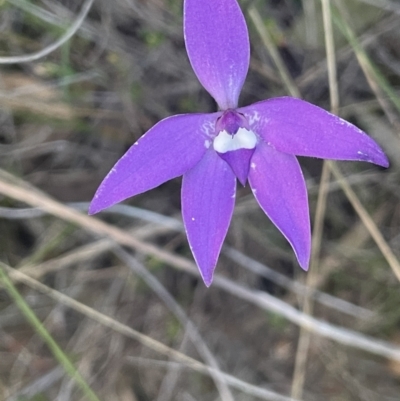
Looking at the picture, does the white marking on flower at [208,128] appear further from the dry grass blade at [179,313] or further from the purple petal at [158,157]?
the dry grass blade at [179,313]

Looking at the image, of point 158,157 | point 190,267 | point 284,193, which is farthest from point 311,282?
point 158,157

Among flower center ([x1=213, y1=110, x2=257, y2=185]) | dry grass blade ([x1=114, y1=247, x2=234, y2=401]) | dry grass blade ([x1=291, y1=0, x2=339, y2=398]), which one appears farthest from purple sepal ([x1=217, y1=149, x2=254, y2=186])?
dry grass blade ([x1=114, y1=247, x2=234, y2=401])

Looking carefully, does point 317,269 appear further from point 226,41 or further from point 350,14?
point 226,41

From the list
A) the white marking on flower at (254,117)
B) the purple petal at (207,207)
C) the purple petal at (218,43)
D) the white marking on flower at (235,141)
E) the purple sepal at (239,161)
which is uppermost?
the purple petal at (218,43)

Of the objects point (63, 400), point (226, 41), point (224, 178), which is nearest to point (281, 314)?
point (63, 400)

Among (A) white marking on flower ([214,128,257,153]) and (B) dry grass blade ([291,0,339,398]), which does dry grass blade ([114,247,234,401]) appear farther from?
(A) white marking on flower ([214,128,257,153])

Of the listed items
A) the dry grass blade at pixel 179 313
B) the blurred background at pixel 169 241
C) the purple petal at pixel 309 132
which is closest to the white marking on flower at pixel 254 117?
the purple petal at pixel 309 132
